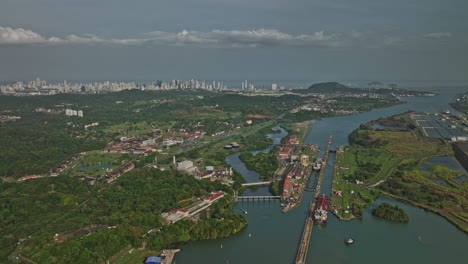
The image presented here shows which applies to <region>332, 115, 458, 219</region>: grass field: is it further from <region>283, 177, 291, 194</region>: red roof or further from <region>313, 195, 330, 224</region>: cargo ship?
<region>283, 177, 291, 194</region>: red roof

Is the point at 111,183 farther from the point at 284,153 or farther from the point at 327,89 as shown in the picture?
the point at 327,89

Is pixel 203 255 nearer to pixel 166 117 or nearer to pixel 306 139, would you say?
pixel 306 139

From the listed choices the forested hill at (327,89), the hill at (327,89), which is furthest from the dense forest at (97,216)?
the hill at (327,89)

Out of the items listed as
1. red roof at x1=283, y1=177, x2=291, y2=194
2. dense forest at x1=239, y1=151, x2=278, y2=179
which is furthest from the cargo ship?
dense forest at x1=239, y1=151, x2=278, y2=179

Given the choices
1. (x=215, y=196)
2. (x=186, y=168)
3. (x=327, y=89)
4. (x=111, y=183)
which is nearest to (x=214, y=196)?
(x=215, y=196)

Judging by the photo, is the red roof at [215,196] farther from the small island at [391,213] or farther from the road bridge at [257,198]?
the small island at [391,213]

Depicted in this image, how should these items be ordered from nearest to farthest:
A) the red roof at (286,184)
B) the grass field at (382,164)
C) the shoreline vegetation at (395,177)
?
the shoreline vegetation at (395,177), the grass field at (382,164), the red roof at (286,184)
